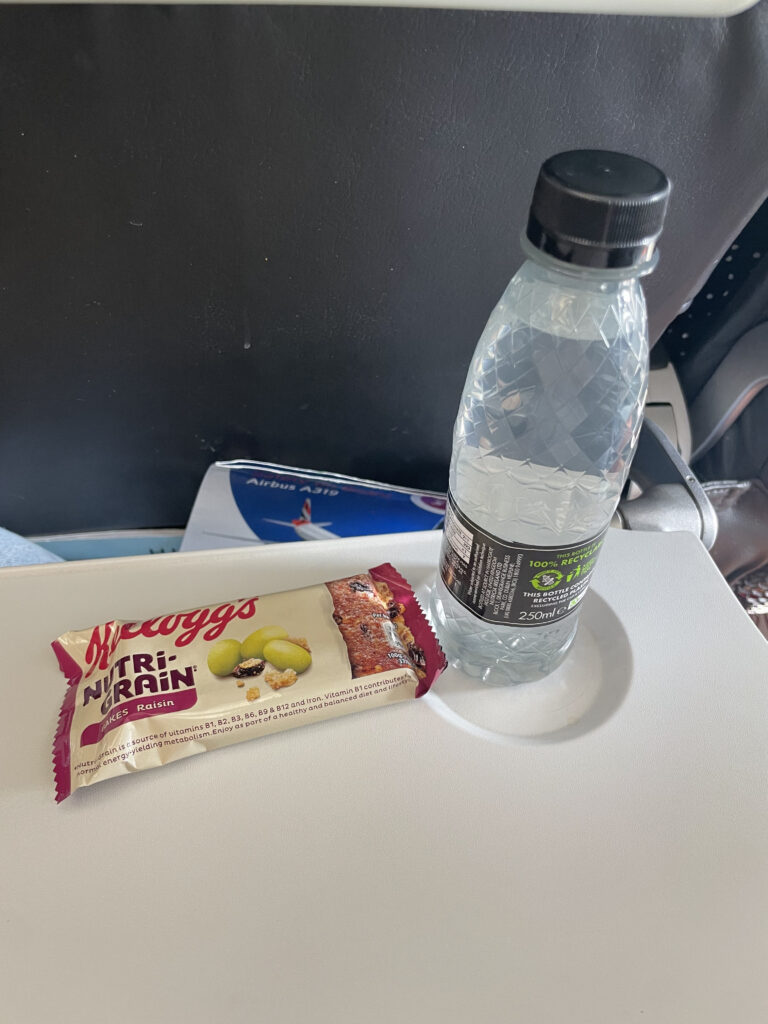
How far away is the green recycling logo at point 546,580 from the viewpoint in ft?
1.49

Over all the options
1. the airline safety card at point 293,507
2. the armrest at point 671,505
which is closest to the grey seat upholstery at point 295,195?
the airline safety card at point 293,507

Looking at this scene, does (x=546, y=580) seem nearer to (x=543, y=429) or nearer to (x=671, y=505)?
(x=543, y=429)

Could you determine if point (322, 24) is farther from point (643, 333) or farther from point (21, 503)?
point (21, 503)

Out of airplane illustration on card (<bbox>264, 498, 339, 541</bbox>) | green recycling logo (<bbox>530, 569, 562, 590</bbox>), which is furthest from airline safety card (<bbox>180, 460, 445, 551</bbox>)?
green recycling logo (<bbox>530, 569, 562, 590</bbox>)

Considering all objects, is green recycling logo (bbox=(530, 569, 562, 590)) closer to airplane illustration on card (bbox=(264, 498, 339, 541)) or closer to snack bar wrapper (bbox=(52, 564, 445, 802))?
snack bar wrapper (bbox=(52, 564, 445, 802))

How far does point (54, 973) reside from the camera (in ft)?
1.26

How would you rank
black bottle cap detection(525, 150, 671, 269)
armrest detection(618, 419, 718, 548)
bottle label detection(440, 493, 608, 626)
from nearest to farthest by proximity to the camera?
black bottle cap detection(525, 150, 671, 269) < bottle label detection(440, 493, 608, 626) < armrest detection(618, 419, 718, 548)

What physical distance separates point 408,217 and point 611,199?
0.23 m

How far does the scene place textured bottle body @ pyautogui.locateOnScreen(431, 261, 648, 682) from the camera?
46 cm

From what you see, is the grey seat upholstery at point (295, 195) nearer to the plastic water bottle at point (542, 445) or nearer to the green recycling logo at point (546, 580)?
the plastic water bottle at point (542, 445)

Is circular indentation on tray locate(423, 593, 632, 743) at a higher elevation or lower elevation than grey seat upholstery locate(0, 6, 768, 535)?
lower

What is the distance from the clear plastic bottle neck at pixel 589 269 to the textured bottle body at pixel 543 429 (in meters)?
0.05

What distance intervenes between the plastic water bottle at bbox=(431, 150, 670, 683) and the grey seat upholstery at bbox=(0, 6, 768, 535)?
11cm

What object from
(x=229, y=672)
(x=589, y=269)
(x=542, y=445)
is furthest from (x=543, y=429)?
(x=229, y=672)
